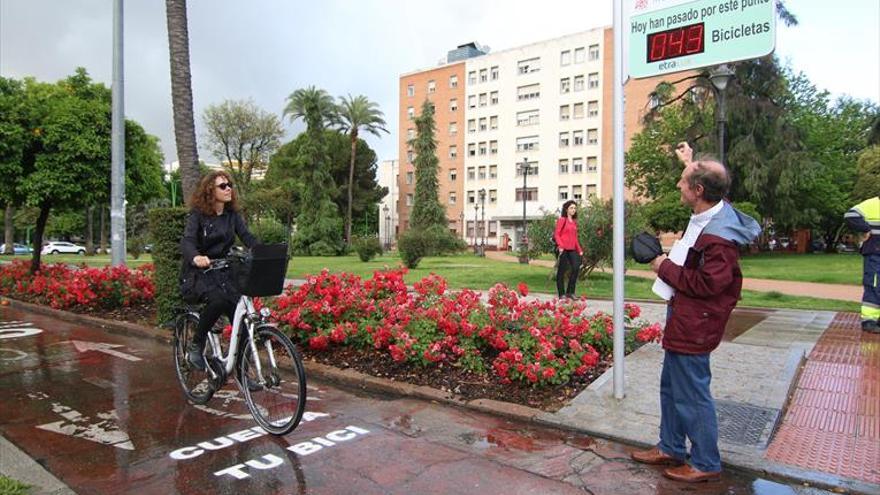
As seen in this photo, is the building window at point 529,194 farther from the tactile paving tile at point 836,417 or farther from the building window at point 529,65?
the tactile paving tile at point 836,417

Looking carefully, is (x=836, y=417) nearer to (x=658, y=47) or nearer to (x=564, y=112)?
(x=658, y=47)

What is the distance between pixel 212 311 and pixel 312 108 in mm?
47126

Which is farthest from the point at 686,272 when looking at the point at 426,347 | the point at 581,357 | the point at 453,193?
the point at 453,193

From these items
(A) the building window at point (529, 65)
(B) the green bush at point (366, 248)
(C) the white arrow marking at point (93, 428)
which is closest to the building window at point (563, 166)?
(A) the building window at point (529, 65)

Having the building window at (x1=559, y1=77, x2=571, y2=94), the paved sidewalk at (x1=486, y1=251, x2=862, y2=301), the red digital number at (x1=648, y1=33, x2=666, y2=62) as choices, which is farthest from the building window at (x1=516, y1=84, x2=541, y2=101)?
the red digital number at (x1=648, y1=33, x2=666, y2=62)

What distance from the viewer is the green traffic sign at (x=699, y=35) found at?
396 centimetres

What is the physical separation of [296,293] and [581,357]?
3451mm

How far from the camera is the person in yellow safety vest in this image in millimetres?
7879

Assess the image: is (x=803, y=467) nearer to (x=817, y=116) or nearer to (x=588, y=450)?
(x=588, y=450)

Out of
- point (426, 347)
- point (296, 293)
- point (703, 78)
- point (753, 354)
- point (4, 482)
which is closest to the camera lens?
point (4, 482)

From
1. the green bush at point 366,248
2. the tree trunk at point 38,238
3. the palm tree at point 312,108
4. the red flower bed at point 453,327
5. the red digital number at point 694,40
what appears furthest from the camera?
the palm tree at point 312,108

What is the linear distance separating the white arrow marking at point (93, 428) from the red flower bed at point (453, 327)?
214cm

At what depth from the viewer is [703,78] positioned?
106 ft

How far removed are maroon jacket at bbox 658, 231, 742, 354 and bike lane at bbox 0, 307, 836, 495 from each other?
0.88 metres
